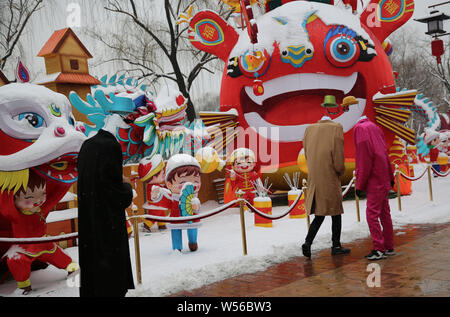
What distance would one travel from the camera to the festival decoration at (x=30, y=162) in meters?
5.07

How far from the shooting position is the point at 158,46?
1552 cm

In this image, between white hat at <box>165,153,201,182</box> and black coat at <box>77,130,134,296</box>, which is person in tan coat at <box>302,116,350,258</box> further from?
black coat at <box>77,130,134,296</box>

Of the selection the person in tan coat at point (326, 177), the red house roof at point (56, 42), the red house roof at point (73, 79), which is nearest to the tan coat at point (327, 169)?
the person in tan coat at point (326, 177)

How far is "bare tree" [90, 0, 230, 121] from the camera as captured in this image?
14.5m

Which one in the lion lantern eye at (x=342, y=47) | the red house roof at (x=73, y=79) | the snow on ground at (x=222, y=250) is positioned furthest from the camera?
the red house roof at (x=73, y=79)

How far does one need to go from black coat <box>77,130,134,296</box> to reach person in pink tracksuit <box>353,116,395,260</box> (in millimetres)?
2901

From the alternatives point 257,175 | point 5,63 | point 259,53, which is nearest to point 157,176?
point 257,175

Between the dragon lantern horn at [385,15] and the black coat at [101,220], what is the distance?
816cm

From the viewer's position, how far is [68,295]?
456 cm

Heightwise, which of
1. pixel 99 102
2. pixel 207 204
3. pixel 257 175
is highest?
pixel 99 102

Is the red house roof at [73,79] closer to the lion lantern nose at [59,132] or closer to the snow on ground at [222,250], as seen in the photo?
the snow on ground at [222,250]

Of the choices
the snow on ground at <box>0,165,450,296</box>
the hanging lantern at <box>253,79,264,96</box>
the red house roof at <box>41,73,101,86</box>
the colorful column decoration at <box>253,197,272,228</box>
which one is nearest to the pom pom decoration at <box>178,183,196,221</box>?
the snow on ground at <box>0,165,450,296</box>
